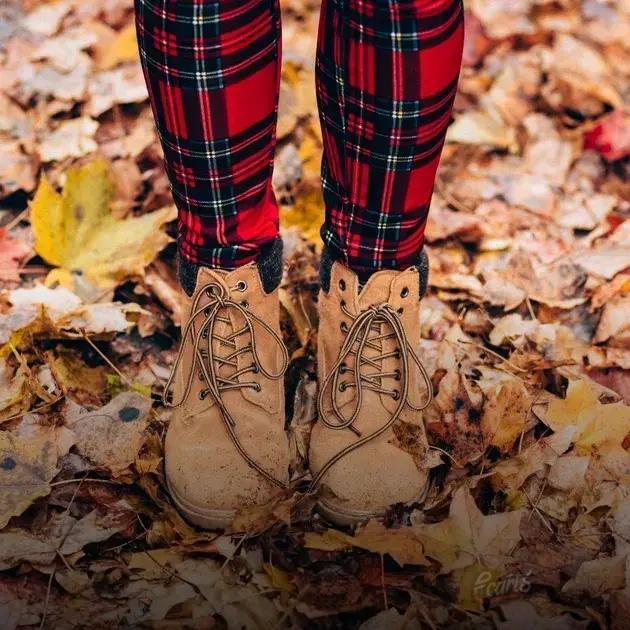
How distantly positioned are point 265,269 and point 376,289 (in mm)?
156

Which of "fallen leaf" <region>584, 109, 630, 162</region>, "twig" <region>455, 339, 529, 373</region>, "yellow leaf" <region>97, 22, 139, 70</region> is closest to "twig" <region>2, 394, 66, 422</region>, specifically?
"twig" <region>455, 339, 529, 373</region>

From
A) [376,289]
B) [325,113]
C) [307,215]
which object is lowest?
[307,215]

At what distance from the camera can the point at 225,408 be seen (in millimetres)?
1093

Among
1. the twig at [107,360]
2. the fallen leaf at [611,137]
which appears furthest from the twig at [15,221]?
the fallen leaf at [611,137]

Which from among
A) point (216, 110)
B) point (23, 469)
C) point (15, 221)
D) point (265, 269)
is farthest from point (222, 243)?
point (15, 221)

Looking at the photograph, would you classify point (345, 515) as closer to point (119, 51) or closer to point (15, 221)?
point (15, 221)

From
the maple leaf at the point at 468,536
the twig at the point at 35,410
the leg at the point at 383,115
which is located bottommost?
the twig at the point at 35,410

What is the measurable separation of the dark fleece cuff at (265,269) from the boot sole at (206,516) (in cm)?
29

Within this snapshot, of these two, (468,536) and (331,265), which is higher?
(331,265)

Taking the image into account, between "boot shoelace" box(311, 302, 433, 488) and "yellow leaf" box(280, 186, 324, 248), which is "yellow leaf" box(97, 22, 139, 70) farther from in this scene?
"boot shoelace" box(311, 302, 433, 488)

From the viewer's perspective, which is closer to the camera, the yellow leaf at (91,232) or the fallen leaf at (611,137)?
the yellow leaf at (91,232)

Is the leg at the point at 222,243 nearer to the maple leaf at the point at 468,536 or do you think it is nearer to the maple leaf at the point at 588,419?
the maple leaf at the point at 468,536

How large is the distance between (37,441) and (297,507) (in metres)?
0.37

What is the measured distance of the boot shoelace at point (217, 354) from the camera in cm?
108
